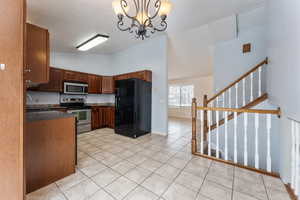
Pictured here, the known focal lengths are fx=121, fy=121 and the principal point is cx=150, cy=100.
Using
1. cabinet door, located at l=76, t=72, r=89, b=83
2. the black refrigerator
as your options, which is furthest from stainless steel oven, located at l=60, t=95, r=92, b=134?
the black refrigerator

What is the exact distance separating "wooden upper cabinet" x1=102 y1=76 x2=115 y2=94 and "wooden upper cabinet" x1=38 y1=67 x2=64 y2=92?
138 cm

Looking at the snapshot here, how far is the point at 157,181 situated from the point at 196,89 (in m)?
6.39

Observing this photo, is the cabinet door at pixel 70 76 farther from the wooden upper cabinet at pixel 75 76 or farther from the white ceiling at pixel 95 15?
the white ceiling at pixel 95 15

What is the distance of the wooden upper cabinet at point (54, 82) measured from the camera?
363cm

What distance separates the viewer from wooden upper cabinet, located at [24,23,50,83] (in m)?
1.62

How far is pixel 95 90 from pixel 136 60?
1954 millimetres

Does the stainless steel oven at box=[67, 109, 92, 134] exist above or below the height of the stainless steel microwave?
below

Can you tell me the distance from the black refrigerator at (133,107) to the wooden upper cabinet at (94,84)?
52.2 inches

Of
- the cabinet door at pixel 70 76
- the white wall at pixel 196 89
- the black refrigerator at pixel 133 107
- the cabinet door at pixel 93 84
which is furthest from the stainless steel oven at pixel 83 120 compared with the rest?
the white wall at pixel 196 89

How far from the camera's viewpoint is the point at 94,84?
182 inches

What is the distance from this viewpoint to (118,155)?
7.85 ft

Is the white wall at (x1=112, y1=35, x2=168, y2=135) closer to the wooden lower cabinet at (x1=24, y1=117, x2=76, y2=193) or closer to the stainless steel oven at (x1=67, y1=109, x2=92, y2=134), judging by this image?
the stainless steel oven at (x1=67, y1=109, x2=92, y2=134)

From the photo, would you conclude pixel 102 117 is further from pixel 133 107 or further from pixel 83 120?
pixel 133 107

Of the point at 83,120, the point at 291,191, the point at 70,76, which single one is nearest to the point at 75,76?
the point at 70,76
